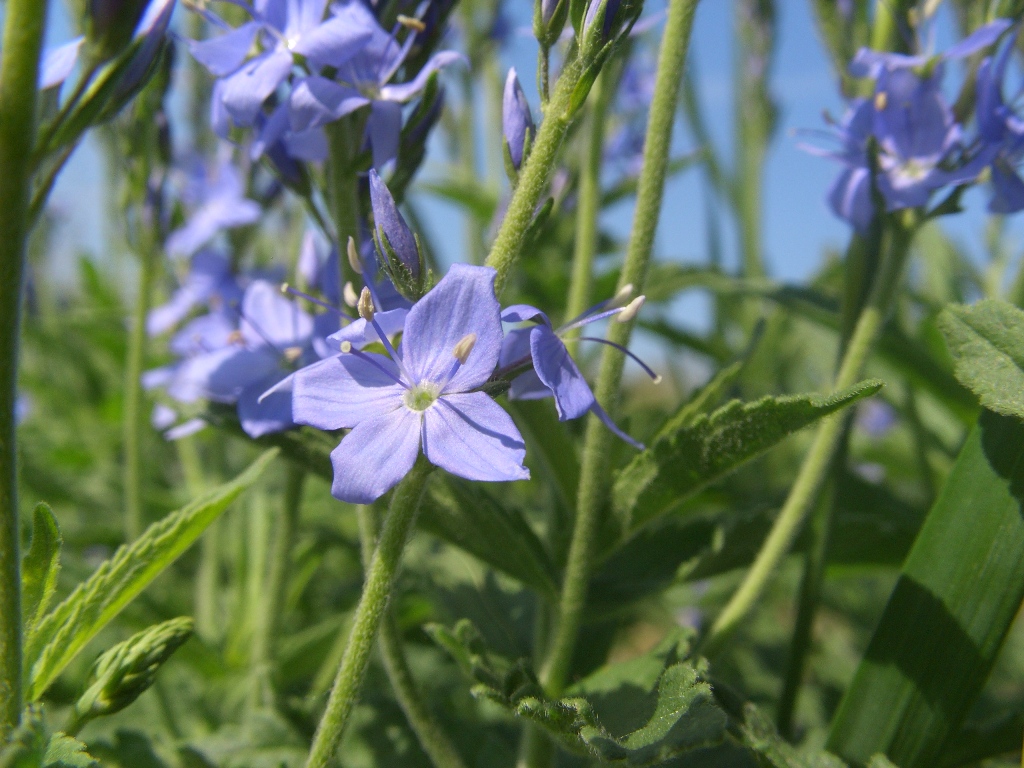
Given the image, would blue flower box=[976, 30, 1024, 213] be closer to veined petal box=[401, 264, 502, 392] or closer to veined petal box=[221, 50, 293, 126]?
veined petal box=[401, 264, 502, 392]

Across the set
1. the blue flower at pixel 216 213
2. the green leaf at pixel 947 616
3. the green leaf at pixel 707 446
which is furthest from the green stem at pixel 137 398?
the green leaf at pixel 947 616

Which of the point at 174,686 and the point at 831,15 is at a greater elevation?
the point at 831,15

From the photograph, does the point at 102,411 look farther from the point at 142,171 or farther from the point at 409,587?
the point at 409,587

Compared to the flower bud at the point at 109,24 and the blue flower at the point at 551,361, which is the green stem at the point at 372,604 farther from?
the flower bud at the point at 109,24

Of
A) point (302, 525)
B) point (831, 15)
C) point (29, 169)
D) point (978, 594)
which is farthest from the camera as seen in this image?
point (302, 525)

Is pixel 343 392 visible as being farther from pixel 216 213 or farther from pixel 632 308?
pixel 216 213

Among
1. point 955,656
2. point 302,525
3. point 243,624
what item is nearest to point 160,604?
point 243,624
